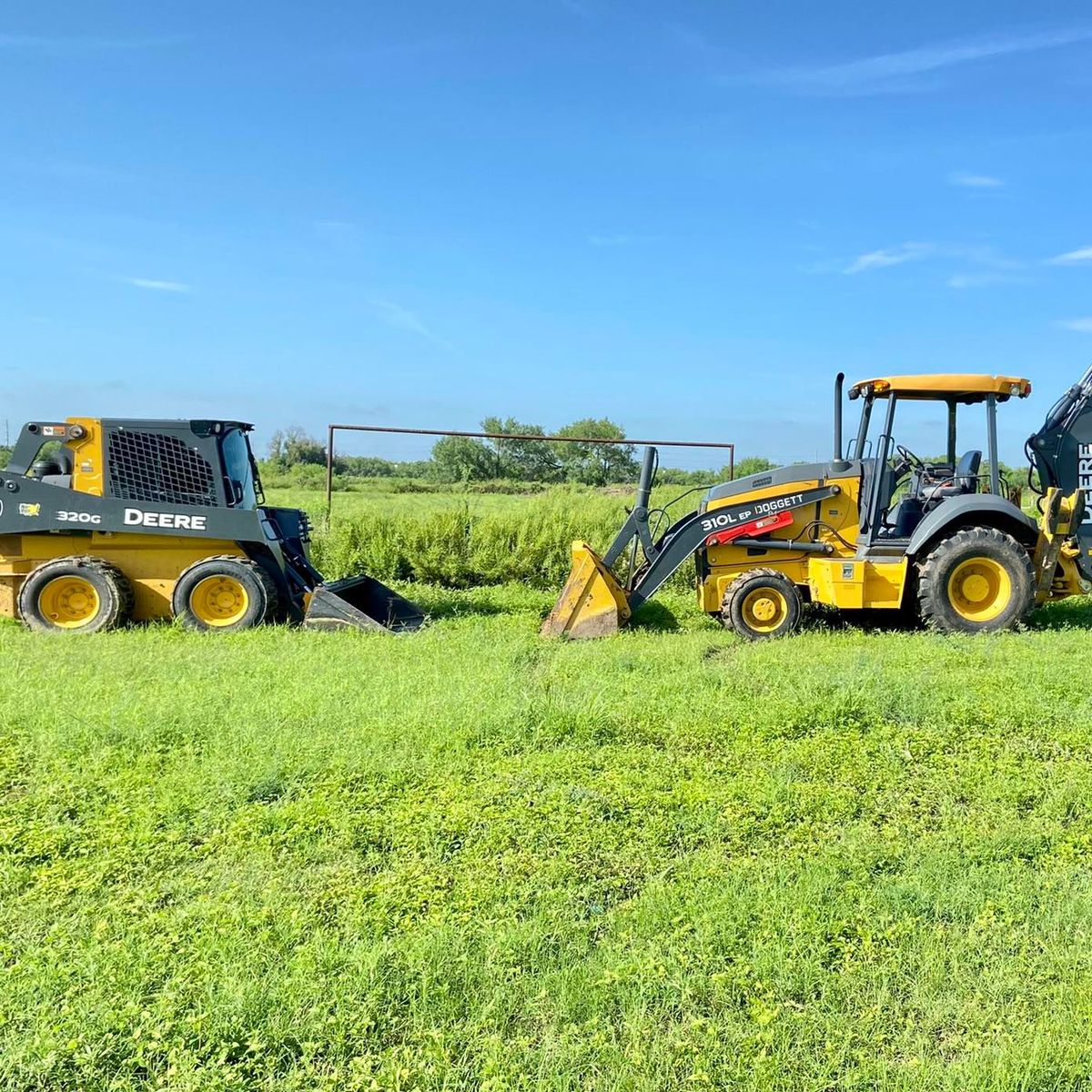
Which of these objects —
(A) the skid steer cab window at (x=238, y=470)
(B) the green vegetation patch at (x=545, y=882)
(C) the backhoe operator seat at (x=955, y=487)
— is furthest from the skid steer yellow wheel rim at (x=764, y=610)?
(A) the skid steer cab window at (x=238, y=470)

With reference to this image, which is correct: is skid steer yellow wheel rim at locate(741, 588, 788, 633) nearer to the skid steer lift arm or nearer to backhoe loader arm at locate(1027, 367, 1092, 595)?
the skid steer lift arm

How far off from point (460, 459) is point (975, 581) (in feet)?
24.3

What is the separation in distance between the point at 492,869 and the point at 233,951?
0.97m

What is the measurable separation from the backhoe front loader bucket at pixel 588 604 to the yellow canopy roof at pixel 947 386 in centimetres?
317

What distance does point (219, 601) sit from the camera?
8.30m

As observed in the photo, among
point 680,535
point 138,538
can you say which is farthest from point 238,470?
point 680,535

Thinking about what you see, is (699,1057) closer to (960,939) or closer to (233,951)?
(960,939)

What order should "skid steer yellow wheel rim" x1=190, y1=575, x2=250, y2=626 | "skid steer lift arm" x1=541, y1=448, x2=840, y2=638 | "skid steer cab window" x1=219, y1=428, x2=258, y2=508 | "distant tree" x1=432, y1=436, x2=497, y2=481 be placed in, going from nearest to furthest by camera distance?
1. "skid steer yellow wheel rim" x1=190, y1=575, x2=250, y2=626
2. "skid steer lift arm" x1=541, y1=448, x2=840, y2=638
3. "skid steer cab window" x1=219, y1=428, x2=258, y2=508
4. "distant tree" x1=432, y1=436, x2=497, y2=481

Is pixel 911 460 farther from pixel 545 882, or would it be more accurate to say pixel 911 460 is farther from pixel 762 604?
pixel 545 882

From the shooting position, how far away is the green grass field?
7.81ft

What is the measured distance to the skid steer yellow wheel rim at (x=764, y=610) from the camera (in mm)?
8078

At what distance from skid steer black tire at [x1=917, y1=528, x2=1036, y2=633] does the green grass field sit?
87.5 inches

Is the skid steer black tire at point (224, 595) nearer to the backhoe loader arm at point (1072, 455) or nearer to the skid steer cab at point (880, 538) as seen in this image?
the skid steer cab at point (880, 538)

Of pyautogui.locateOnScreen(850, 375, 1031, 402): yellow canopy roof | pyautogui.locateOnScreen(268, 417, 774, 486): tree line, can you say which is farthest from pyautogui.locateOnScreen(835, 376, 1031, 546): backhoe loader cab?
pyautogui.locateOnScreen(268, 417, 774, 486): tree line
